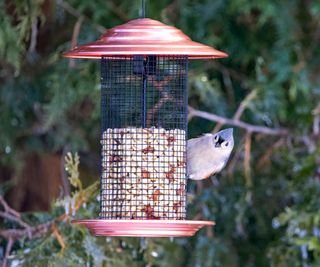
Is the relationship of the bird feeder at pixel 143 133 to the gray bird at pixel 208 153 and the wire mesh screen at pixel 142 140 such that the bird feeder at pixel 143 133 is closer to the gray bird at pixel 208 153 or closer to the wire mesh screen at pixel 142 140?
the wire mesh screen at pixel 142 140

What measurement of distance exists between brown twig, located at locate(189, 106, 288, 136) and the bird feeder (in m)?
1.64

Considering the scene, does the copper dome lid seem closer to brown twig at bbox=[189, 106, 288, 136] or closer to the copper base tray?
the copper base tray

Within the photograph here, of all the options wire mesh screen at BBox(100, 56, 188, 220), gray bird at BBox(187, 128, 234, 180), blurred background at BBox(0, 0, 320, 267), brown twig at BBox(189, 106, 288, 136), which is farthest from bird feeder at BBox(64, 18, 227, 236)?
brown twig at BBox(189, 106, 288, 136)

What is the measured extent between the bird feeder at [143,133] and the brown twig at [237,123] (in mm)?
1644

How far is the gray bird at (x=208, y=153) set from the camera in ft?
22.3

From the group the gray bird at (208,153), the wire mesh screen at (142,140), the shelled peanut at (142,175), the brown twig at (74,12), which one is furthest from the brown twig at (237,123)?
the shelled peanut at (142,175)

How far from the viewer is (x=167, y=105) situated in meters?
6.72

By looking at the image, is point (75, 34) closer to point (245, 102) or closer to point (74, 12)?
point (74, 12)

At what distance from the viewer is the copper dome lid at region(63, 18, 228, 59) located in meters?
5.79

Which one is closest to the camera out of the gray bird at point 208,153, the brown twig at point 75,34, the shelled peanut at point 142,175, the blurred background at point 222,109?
the shelled peanut at point 142,175

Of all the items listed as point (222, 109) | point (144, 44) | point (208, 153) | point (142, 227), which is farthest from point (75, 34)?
point (142, 227)

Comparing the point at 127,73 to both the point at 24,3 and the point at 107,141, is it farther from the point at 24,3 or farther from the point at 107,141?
the point at 24,3

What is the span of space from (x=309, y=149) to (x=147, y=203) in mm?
2781

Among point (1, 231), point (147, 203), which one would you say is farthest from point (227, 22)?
point (147, 203)
